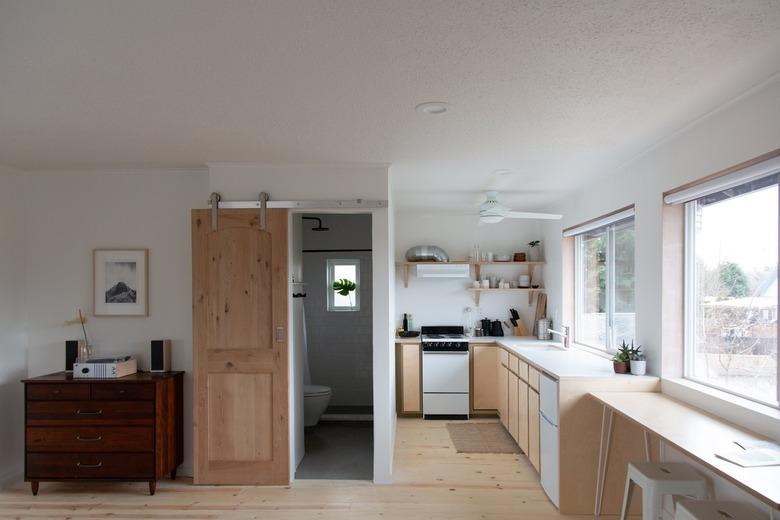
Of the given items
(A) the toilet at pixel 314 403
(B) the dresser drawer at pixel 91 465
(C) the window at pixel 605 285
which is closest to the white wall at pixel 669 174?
(C) the window at pixel 605 285

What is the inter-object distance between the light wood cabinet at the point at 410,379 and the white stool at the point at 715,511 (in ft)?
12.2

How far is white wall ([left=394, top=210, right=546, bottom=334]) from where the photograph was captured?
21.1ft

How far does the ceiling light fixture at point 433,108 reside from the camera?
2541 mm

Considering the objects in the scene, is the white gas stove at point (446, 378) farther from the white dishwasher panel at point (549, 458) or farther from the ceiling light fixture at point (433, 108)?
the ceiling light fixture at point (433, 108)

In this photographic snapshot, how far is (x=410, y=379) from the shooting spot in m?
5.86

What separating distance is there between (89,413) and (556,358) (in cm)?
352

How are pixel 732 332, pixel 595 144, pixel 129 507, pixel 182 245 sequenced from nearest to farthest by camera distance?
pixel 732 332 < pixel 595 144 < pixel 129 507 < pixel 182 245

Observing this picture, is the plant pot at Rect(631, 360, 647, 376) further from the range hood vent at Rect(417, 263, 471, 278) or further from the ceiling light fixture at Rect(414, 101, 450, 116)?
the range hood vent at Rect(417, 263, 471, 278)

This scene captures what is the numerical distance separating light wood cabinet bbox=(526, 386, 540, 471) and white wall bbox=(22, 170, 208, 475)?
2685mm

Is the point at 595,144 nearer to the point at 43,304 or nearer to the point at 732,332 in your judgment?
the point at 732,332

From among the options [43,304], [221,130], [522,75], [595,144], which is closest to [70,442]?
[43,304]

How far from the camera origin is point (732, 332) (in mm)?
2820

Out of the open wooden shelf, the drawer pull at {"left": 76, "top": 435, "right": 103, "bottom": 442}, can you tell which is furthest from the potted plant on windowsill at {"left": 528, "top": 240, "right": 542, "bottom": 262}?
the drawer pull at {"left": 76, "top": 435, "right": 103, "bottom": 442}

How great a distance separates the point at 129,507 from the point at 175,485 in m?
0.37
